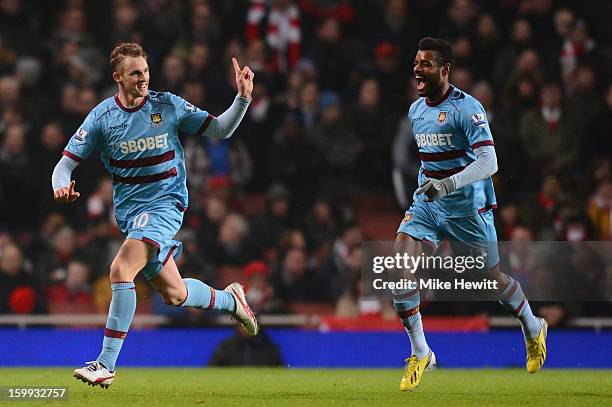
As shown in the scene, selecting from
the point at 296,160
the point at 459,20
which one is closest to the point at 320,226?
the point at 296,160

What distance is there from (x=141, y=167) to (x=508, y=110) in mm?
7106

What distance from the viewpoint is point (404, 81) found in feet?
50.7

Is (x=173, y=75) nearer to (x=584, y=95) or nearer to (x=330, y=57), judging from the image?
(x=330, y=57)

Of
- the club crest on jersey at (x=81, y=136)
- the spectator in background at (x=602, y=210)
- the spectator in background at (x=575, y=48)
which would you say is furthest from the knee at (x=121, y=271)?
the spectator in background at (x=575, y=48)

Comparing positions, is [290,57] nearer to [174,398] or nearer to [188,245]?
[188,245]

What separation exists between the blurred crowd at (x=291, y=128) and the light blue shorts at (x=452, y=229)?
359cm

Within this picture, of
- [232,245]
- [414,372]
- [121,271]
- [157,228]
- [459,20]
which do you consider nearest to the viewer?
[121,271]

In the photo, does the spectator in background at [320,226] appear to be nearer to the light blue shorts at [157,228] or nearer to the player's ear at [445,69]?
the player's ear at [445,69]

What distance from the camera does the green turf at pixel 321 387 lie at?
8.11 m

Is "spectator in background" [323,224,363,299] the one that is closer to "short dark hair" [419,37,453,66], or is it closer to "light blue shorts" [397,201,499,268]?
"light blue shorts" [397,201,499,268]

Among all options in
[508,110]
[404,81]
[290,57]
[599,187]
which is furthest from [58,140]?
[599,187]

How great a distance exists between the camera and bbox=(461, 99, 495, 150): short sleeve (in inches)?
347

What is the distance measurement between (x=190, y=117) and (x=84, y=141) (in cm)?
77

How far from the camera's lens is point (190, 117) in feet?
29.0
